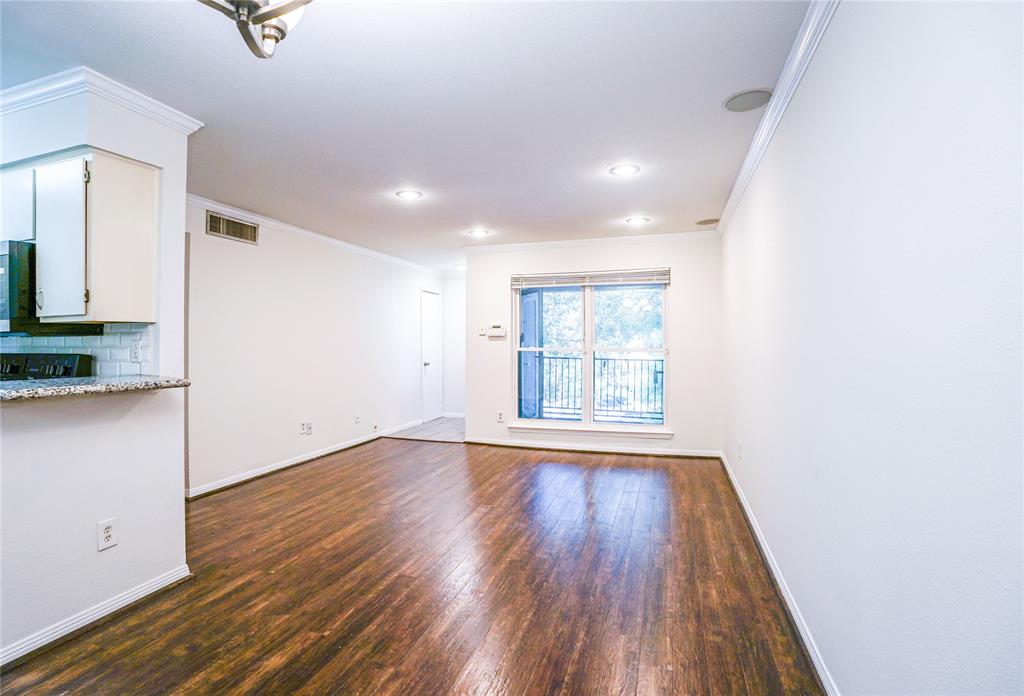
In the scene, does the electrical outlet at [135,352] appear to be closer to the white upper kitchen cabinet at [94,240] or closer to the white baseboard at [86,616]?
the white upper kitchen cabinet at [94,240]

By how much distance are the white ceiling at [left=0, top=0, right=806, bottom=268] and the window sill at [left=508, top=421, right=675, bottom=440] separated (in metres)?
2.70

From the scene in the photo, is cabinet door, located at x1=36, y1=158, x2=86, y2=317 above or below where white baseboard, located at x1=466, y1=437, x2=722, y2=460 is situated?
above

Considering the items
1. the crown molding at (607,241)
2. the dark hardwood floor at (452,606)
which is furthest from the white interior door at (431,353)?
the dark hardwood floor at (452,606)

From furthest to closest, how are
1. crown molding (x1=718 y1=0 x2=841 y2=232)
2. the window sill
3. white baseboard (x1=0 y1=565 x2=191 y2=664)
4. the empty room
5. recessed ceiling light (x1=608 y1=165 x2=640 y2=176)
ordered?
the window sill → recessed ceiling light (x1=608 y1=165 x2=640 y2=176) → white baseboard (x1=0 y1=565 x2=191 y2=664) → crown molding (x1=718 y1=0 x2=841 y2=232) → the empty room

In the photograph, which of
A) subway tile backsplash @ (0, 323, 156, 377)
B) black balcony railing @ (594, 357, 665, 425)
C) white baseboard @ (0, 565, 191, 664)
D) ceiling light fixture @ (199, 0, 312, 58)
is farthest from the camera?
black balcony railing @ (594, 357, 665, 425)

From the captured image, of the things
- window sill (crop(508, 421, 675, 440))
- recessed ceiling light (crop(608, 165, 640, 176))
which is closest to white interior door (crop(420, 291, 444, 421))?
window sill (crop(508, 421, 675, 440))

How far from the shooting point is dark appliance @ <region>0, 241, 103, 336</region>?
2367 mm

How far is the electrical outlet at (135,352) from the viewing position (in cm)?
251

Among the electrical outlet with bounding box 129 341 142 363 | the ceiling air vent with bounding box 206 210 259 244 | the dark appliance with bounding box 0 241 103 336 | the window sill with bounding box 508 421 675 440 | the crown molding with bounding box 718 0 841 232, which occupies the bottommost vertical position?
the window sill with bounding box 508 421 675 440

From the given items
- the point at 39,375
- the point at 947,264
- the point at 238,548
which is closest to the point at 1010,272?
the point at 947,264

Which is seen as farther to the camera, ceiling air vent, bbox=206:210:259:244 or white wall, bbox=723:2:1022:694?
ceiling air vent, bbox=206:210:259:244

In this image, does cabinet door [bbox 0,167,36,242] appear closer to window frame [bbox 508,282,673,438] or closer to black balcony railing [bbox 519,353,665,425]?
window frame [bbox 508,282,673,438]

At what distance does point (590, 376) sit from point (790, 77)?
403 cm

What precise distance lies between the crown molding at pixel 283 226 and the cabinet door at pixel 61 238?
999 millimetres
